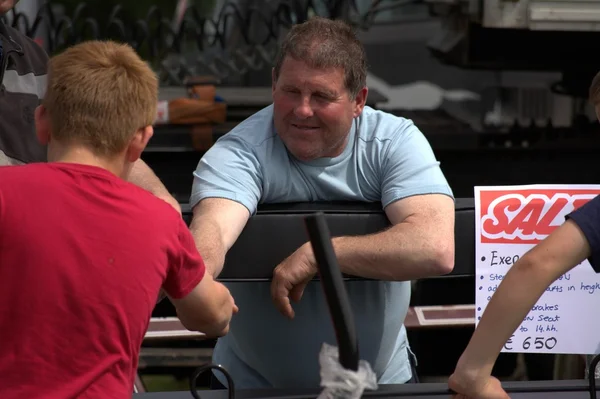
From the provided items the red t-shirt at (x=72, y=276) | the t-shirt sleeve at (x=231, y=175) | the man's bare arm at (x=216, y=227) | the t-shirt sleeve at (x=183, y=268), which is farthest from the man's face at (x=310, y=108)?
the red t-shirt at (x=72, y=276)

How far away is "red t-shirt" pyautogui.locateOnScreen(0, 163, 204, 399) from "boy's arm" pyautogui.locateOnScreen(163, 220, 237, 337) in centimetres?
7

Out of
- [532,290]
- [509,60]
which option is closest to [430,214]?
[532,290]

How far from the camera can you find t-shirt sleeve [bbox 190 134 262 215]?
2.64m

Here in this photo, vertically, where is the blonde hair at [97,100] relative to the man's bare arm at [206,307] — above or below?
above

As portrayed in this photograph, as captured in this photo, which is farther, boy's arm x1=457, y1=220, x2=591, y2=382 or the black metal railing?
the black metal railing

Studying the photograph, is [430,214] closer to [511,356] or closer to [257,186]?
[257,186]

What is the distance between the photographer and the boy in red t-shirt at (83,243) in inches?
68.4

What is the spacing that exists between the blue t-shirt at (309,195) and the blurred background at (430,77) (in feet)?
5.72

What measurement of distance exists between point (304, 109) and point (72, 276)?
3.65 ft

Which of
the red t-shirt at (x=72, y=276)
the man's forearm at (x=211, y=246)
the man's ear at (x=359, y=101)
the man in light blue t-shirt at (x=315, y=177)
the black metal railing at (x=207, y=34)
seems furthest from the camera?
the black metal railing at (x=207, y=34)

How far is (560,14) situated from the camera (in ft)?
17.0

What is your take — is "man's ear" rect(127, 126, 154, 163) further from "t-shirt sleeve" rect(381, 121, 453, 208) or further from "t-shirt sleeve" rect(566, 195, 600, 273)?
"t-shirt sleeve" rect(381, 121, 453, 208)

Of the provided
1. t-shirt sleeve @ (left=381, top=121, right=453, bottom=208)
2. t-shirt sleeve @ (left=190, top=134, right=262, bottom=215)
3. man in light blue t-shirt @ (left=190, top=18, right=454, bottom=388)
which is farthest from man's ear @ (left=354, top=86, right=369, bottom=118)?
t-shirt sleeve @ (left=190, top=134, right=262, bottom=215)

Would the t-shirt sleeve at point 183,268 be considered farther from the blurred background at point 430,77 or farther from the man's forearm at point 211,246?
the blurred background at point 430,77
